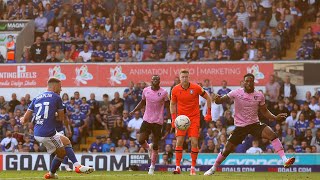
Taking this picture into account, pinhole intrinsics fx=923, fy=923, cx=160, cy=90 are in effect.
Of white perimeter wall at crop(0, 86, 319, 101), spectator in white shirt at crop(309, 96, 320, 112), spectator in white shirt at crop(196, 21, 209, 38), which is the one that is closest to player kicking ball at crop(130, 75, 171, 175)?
spectator in white shirt at crop(309, 96, 320, 112)

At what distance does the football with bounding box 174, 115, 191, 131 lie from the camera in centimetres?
2159

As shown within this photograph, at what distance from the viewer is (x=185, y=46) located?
33.5m

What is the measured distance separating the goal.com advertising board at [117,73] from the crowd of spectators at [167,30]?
11.1 inches

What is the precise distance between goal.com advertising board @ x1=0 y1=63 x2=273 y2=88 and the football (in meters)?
11.4

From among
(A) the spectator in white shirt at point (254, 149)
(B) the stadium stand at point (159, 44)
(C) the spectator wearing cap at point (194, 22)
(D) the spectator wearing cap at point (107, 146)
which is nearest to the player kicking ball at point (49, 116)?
(A) the spectator in white shirt at point (254, 149)

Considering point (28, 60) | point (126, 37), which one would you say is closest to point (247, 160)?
point (126, 37)

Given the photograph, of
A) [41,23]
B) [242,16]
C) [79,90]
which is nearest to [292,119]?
[242,16]

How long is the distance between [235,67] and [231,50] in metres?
0.62

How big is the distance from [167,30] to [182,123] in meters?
12.9

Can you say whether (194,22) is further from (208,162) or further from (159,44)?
(208,162)

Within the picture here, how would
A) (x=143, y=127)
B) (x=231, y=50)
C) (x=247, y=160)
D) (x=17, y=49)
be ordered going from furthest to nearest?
(x=17, y=49), (x=231, y=50), (x=247, y=160), (x=143, y=127)

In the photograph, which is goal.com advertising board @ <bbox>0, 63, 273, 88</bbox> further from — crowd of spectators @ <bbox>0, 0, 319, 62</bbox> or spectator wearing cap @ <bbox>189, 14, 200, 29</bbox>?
spectator wearing cap @ <bbox>189, 14, 200, 29</bbox>

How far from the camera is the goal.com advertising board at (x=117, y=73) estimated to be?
32.8 meters

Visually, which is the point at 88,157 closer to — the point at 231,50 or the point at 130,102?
the point at 130,102
